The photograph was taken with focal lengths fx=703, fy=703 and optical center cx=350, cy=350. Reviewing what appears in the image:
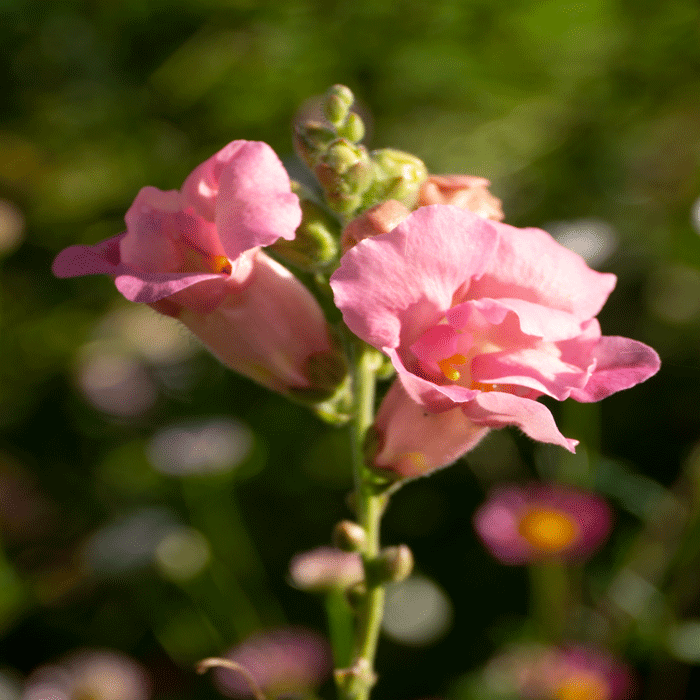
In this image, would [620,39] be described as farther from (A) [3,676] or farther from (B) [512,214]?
(A) [3,676]

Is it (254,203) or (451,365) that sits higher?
(254,203)

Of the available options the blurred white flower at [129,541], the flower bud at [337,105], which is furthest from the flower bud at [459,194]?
the blurred white flower at [129,541]

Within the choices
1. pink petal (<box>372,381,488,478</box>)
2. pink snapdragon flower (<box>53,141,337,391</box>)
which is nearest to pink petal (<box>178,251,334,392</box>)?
pink snapdragon flower (<box>53,141,337,391</box>)

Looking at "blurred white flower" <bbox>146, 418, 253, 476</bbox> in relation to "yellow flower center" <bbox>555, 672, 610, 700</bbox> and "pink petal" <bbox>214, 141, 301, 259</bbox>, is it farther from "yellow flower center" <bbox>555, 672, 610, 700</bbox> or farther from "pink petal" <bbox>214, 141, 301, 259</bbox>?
"pink petal" <bbox>214, 141, 301, 259</bbox>

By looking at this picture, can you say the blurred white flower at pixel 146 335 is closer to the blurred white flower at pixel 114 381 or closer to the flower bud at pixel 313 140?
the blurred white flower at pixel 114 381

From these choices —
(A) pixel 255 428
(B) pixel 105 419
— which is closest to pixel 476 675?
(A) pixel 255 428

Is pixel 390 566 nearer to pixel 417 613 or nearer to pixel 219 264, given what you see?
pixel 219 264

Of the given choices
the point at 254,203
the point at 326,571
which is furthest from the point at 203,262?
the point at 326,571
